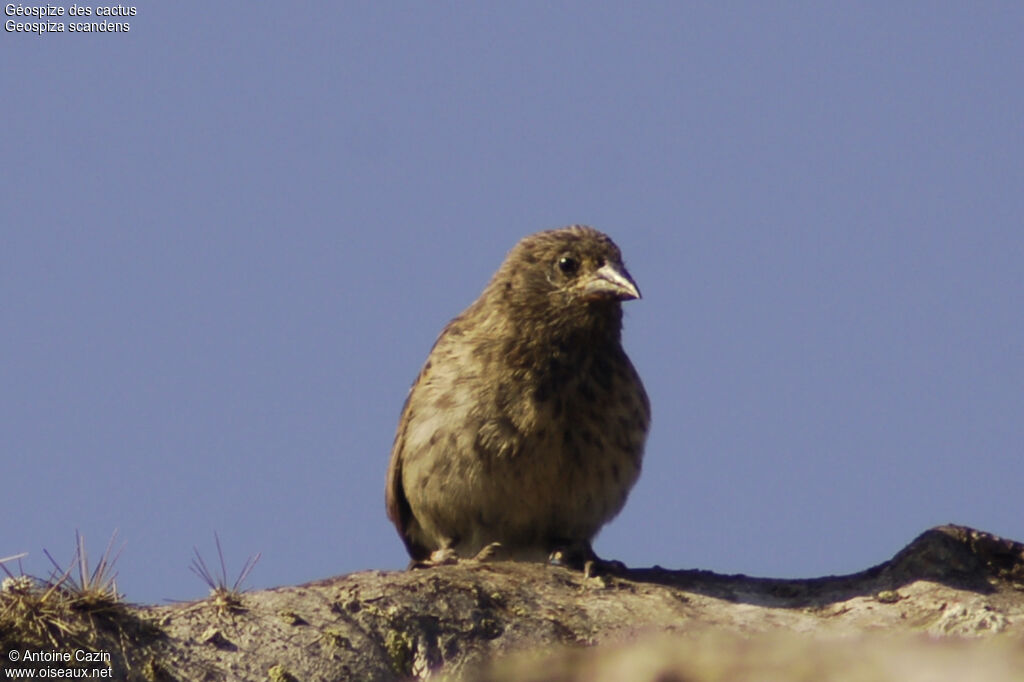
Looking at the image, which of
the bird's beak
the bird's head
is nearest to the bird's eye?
the bird's head

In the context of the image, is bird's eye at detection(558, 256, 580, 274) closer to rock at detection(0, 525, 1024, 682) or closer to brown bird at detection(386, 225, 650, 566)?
brown bird at detection(386, 225, 650, 566)

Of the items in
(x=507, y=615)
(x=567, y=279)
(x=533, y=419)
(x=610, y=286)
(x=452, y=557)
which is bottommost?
(x=507, y=615)

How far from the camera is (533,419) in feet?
26.1

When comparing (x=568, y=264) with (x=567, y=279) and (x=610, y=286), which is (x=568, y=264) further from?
(x=610, y=286)

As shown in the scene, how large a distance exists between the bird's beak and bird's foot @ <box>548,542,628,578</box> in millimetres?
1272

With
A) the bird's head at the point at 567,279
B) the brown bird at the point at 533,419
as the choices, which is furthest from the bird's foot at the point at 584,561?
the bird's head at the point at 567,279

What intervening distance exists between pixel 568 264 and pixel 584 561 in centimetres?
169

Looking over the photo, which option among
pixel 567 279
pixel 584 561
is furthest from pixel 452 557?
pixel 567 279

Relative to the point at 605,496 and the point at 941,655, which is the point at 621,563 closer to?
the point at 605,496

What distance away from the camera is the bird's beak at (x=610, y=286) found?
27.1 feet

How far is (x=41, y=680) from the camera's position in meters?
5.38

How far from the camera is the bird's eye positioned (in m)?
8.62

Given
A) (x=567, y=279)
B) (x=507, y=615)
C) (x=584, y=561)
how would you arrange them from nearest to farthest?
1. (x=507, y=615)
2. (x=584, y=561)
3. (x=567, y=279)

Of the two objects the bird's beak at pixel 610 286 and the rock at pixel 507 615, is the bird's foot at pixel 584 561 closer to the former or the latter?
the rock at pixel 507 615
